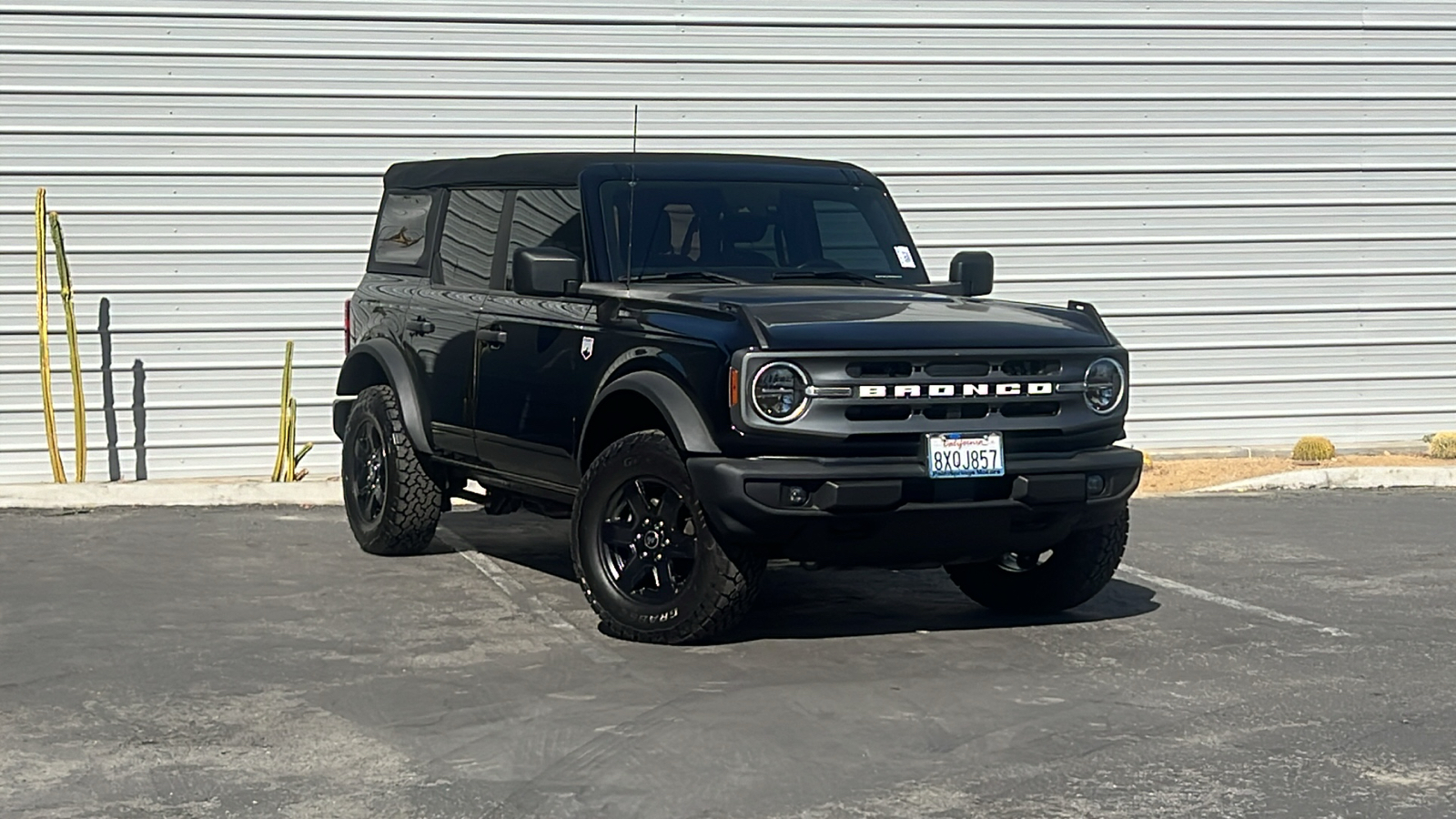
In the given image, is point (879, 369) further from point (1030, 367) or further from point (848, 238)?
point (848, 238)

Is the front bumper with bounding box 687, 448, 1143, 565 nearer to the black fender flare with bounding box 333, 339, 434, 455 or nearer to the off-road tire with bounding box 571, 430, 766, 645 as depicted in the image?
the off-road tire with bounding box 571, 430, 766, 645

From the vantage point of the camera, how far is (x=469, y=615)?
8.52m

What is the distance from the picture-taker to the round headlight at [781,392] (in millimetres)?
7320

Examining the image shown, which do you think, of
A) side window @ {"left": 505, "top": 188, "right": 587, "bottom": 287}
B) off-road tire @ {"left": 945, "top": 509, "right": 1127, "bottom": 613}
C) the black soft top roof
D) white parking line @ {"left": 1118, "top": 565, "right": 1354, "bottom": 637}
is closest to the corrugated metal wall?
the black soft top roof

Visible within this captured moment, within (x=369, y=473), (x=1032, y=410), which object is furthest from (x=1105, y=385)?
(x=369, y=473)

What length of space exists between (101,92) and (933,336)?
7866mm

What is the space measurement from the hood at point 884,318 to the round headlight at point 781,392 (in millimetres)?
95

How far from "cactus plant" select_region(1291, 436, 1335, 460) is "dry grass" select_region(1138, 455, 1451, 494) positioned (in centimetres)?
6

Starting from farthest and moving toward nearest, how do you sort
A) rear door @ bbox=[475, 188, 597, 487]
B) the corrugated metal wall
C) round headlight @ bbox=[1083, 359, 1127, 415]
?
1. the corrugated metal wall
2. rear door @ bbox=[475, 188, 597, 487]
3. round headlight @ bbox=[1083, 359, 1127, 415]

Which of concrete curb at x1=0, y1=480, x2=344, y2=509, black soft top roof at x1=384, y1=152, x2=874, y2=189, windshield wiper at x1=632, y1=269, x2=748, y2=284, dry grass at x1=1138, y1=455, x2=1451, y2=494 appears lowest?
concrete curb at x1=0, y1=480, x2=344, y2=509

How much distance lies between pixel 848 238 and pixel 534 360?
1550 millimetres

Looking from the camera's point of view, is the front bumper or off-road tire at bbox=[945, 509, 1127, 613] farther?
off-road tire at bbox=[945, 509, 1127, 613]

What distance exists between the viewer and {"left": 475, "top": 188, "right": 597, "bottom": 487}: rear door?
27.7 feet

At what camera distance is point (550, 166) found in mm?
9164
